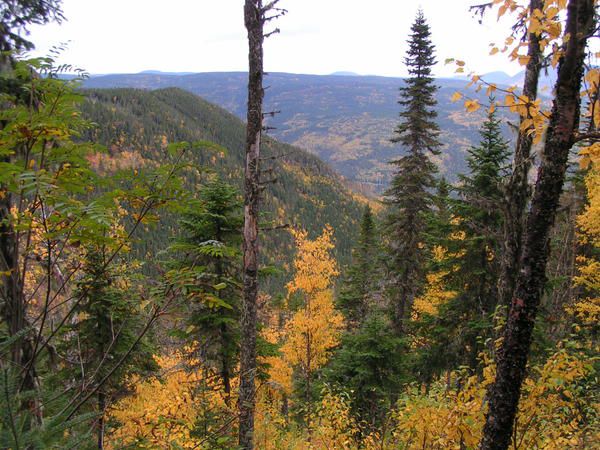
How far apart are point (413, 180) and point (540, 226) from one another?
578 inches

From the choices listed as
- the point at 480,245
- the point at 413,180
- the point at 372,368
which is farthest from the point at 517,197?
the point at 413,180

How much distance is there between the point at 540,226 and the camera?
2.95 metres

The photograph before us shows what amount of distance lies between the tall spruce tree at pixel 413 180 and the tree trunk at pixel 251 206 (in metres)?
11.9

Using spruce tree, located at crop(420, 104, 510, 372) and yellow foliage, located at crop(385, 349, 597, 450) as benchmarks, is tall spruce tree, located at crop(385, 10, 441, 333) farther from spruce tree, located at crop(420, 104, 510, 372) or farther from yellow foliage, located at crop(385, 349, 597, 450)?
yellow foliage, located at crop(385, 349, 597, 450)

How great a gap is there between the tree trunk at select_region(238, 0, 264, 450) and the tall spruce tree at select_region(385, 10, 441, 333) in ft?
39.2

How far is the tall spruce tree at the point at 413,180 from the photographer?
1703cm

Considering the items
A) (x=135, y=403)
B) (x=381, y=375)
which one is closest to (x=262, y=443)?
(x=381, y=375)

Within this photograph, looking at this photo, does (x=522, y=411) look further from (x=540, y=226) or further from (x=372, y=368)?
(x=372, y=368)

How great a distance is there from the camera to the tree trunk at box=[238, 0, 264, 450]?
5.83 meters

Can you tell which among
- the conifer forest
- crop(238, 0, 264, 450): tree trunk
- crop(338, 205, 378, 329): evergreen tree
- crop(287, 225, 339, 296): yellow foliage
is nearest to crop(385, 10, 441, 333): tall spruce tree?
the conifer forest

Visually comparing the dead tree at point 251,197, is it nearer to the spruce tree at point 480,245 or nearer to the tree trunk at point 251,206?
the tree trunk at point 251,206

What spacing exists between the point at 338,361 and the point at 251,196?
29.8 feet

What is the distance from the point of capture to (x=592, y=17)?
102 inches

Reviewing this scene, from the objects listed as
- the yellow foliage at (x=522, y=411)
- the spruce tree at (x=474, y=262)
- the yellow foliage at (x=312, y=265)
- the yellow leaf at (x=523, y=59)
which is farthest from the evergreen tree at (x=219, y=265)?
the yellow leaf at (x=523, y=59)
